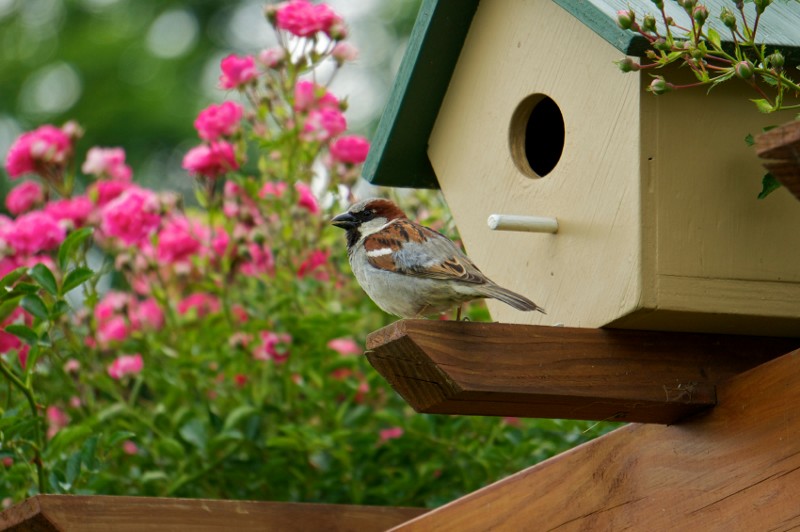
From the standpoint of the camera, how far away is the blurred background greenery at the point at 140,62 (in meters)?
7.91

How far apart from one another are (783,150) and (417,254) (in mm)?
972

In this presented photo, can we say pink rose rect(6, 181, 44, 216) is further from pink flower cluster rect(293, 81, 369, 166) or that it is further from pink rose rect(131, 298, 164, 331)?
pink flower cluster rect(293, 81, 369, 166)

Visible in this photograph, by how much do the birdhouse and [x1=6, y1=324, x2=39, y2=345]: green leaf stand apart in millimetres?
885

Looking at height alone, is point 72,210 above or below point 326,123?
below

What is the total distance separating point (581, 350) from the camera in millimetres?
1877

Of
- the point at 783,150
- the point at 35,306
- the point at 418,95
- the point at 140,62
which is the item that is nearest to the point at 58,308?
the point at 35,306

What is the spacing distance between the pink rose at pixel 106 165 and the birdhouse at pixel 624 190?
1284 mm

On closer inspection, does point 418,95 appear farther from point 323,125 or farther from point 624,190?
point 624,190

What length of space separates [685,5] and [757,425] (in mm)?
601

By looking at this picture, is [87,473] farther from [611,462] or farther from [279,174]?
[611,462]

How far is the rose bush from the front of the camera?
284 cm

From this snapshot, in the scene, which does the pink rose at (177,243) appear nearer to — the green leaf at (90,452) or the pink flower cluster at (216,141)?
the pink flower cluster at (216,141)

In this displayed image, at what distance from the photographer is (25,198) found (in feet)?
10.7

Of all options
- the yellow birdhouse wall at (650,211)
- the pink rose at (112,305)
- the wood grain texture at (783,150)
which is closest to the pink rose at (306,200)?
the pink rose at (112,305)
